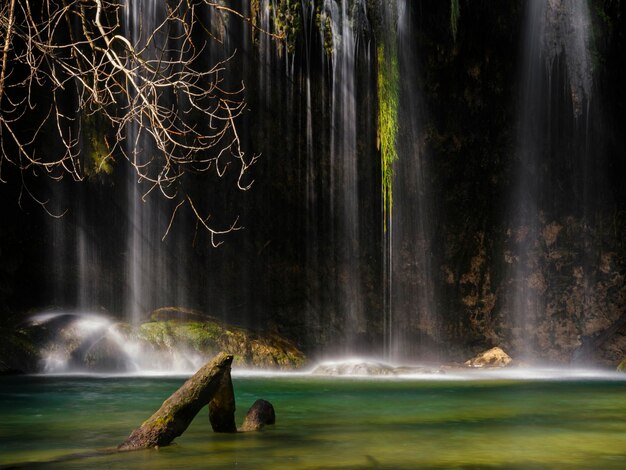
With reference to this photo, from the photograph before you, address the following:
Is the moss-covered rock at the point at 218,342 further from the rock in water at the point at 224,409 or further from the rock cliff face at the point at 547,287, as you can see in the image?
the rock in water at the point at 224,409

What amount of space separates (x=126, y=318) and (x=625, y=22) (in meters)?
11.2

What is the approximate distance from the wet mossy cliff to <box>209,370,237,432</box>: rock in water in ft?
38.7

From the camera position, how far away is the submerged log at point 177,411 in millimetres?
6578

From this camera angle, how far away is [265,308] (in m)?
19.8

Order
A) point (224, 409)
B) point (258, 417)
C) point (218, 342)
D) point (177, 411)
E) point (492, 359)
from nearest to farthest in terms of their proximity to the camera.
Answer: point (177, 411)
point (224, 409)
point (258, 417)
point (218, 342)
point (492, 359)

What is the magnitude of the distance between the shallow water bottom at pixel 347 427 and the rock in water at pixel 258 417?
11cm

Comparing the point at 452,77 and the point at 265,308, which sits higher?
the point at 452,77

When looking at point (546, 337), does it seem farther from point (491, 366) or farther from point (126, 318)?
point (126, 318)

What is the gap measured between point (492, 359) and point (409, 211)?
3685mm

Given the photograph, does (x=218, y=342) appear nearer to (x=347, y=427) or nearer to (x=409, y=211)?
(x=409, y=211)

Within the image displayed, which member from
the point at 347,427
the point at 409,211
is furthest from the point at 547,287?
the point at 347,427

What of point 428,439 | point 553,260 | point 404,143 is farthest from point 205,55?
point 428,439

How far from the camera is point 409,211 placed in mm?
20078

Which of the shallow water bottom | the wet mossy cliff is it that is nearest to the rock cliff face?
the wet mossy cliff
